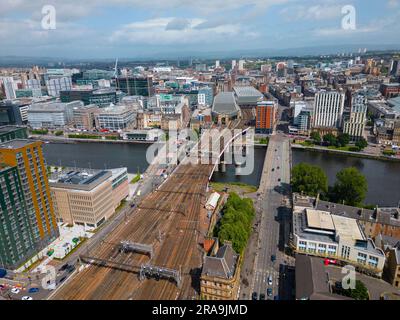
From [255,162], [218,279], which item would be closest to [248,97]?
[255,162]

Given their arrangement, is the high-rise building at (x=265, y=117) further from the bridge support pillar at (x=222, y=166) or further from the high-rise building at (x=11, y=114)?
the high-rise building at (x=11, y=114)

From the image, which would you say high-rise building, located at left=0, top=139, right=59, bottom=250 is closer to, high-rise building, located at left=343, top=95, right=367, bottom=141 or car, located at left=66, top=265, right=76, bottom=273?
car, located at left=66, top=265, right=76, bottom=273

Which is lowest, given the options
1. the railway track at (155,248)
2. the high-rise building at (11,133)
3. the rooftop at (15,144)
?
the railway track at (155,248)

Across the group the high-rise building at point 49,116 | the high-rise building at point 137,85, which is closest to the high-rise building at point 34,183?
the high-rise building at point 49,116

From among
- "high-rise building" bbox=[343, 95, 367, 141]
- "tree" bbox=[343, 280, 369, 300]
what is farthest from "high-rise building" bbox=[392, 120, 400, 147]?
"tree" bbox=[343, 280, 369, 300]

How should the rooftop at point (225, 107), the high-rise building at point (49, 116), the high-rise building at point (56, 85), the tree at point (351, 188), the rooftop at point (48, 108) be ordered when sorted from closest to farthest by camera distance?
the tree at point (351, 188), the high-rise building at point (49, 116), the rooftop at point (48, 108), the rooftop at point (225, 107), the high-rise building at point (56, 85)

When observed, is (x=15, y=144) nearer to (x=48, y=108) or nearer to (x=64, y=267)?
(x=64, y=267)
